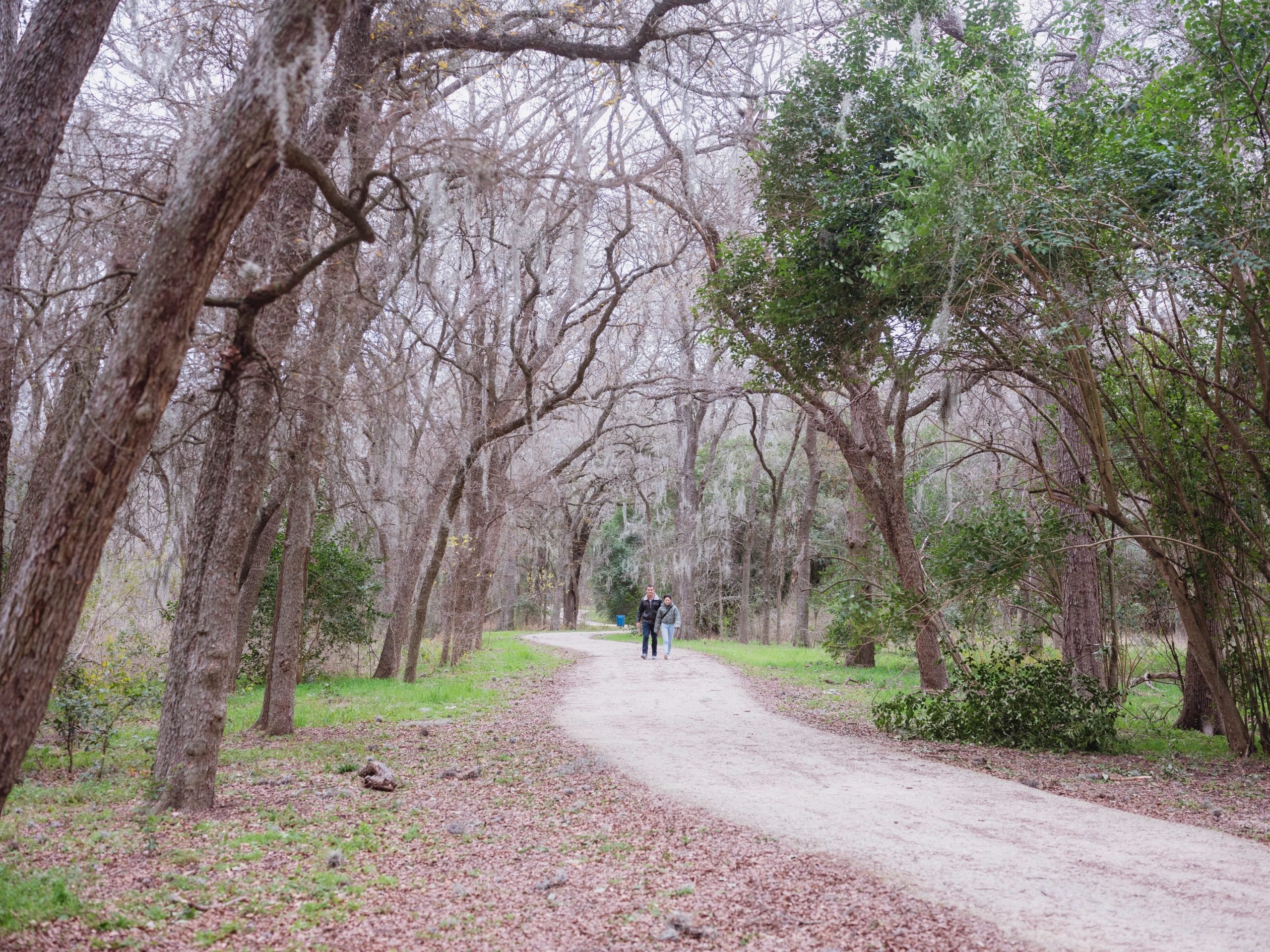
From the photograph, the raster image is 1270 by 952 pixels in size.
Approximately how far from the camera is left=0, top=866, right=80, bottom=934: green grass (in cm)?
355

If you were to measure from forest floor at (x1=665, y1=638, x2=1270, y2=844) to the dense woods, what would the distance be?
24.4 inches

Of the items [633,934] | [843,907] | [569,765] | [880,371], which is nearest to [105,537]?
[633,934]

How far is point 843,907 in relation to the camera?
4.01 meters

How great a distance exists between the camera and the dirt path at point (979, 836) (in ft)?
12.5

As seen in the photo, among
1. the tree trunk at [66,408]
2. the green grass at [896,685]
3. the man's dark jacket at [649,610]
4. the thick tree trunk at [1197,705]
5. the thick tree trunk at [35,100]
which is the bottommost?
the green grass at [896,685]

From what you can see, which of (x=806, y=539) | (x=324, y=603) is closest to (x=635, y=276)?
(x=324, y=603)

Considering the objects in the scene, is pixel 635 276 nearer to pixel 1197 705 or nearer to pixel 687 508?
pixel 1197 705

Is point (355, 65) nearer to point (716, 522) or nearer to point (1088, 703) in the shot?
point (1088, 703)

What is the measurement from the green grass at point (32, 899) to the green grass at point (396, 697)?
240 inches

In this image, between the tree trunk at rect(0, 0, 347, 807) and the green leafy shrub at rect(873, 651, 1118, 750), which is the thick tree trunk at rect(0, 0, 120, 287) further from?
the green leafy shrub at rect(873, 651, 1118, 750)

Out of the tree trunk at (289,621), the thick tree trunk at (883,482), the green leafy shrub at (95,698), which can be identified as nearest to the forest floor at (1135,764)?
the thick tree trunk at (883,482)

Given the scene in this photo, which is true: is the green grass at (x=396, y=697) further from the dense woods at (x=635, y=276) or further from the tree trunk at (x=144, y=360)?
the tree trunk at (x=144, y=360)

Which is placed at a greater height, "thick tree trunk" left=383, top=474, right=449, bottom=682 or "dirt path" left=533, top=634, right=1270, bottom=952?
"thick tree trunk" left=383, top=474, right=449, bottom=682

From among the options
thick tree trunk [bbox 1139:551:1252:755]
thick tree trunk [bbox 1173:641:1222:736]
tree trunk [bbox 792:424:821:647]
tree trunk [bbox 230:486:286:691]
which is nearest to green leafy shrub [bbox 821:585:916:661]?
thick tree trunk [bbox 1139:551:1252:755]
